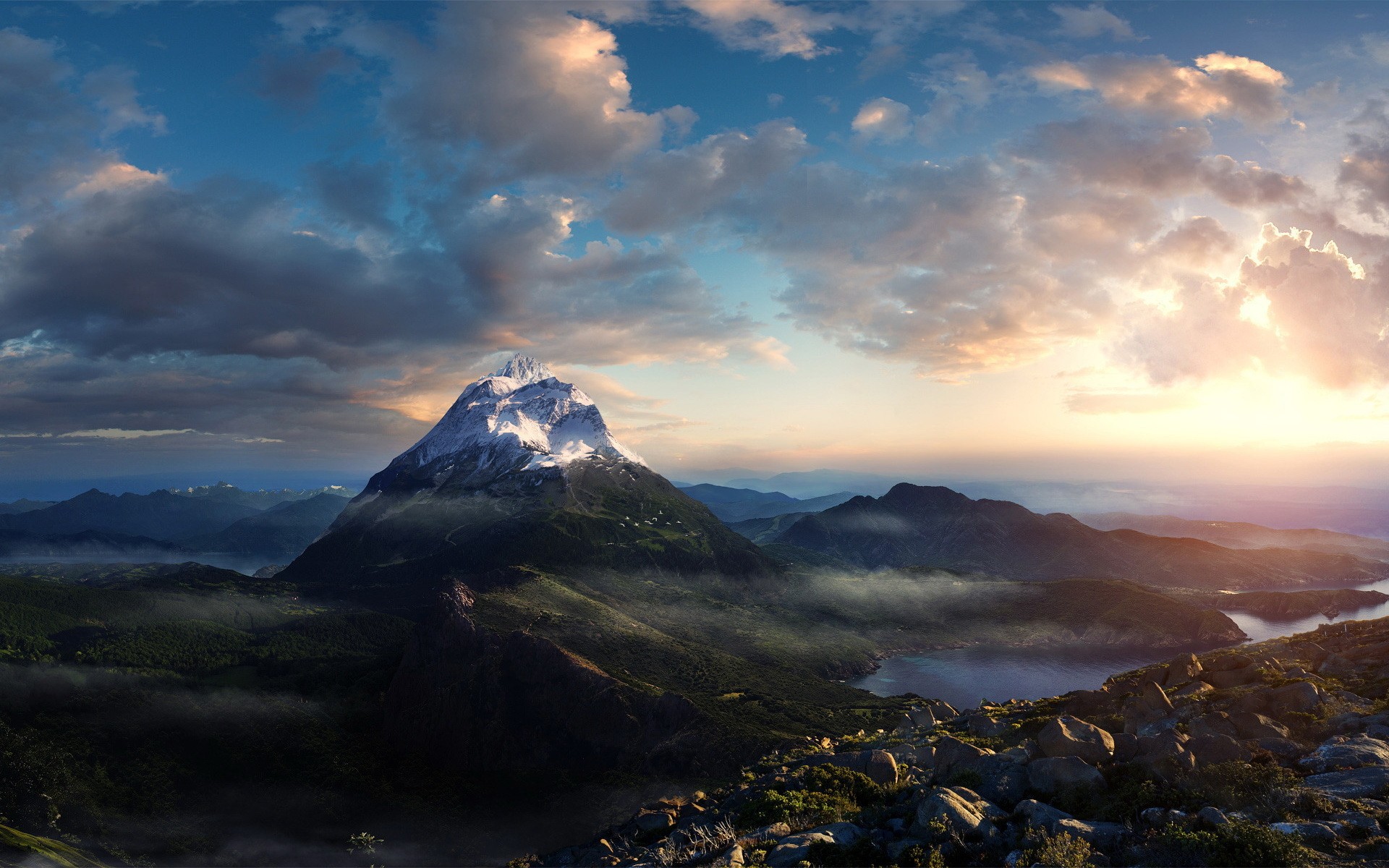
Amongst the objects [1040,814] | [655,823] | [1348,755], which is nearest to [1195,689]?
[1348,755]

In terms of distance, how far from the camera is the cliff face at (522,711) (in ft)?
458

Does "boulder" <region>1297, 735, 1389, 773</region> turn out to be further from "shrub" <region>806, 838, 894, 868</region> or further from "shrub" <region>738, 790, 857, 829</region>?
"shrub" <region>738, 790, 857, 829</region>

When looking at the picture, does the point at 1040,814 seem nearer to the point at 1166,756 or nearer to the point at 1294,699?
the point at 1166,756

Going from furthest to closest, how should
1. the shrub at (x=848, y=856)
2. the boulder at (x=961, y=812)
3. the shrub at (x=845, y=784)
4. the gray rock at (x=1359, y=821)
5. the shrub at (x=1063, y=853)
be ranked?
the shrub at (x=845, y=784) < the shrub at (x=848, y=856) < the boulder at (x=961, y=812) < the shrub at (x=1063, y=853) < the gray rock at (x=1359, y=821)

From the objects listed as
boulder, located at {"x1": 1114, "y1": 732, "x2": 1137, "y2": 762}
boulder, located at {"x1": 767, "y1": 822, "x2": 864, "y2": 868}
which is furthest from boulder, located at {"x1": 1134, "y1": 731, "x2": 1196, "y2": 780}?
boulder, located at {"x1": 767, "y1": 822, "x2": 864, "y2": 868}

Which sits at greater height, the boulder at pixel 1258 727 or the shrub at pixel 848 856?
the boulder at pixel 1258 727

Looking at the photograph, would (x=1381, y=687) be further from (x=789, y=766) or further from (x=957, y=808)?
(x=789, y=766)

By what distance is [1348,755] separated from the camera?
2553 centimetres

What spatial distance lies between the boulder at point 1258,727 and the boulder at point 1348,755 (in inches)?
62.9

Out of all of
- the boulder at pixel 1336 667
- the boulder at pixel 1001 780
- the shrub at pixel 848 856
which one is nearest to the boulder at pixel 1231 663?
the boulder at pixel 1336 667

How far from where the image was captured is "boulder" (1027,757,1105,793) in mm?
27344

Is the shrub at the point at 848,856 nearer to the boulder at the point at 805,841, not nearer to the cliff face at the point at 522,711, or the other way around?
the boulder at the point at 805,841

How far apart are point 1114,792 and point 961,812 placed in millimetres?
7232

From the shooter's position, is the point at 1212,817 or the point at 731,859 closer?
the point at 1212,817
